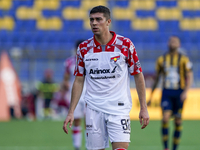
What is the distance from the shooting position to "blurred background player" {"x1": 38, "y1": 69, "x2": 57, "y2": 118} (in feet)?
59.3

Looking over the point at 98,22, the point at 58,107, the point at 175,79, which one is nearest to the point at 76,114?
the point at 175,79

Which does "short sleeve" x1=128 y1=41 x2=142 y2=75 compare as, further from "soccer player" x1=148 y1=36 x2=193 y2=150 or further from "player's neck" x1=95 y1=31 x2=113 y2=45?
"soccer player" x1=148 y1=36 x2=193 y2=150

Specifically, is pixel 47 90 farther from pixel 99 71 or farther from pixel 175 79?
pixel 99 71

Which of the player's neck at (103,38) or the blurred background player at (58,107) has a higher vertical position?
the player's neck at (103,38)

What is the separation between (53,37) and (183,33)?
7812 millimetres

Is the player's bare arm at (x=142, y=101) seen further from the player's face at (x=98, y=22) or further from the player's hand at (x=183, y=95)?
the player's hand at (x=183, y=95)

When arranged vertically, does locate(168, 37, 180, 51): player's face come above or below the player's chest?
above

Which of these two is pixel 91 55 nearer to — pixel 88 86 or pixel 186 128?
Result: pixel 88 86

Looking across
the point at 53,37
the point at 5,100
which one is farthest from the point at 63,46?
the point at 5,100

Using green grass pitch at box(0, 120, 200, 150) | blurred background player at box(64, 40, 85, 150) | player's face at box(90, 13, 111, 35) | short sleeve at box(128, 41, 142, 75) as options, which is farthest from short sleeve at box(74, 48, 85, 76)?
green grass pitch at box(0, 120, 200, 150)

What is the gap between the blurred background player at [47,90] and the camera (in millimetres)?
18080

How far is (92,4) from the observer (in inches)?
→ 1024

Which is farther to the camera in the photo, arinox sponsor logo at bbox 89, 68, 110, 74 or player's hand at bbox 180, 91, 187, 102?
player's hand at bbox 180, 91, 187, 102

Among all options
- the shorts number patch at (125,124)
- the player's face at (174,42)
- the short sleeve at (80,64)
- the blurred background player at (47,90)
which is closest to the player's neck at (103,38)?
the short sleeve at (80,64)
